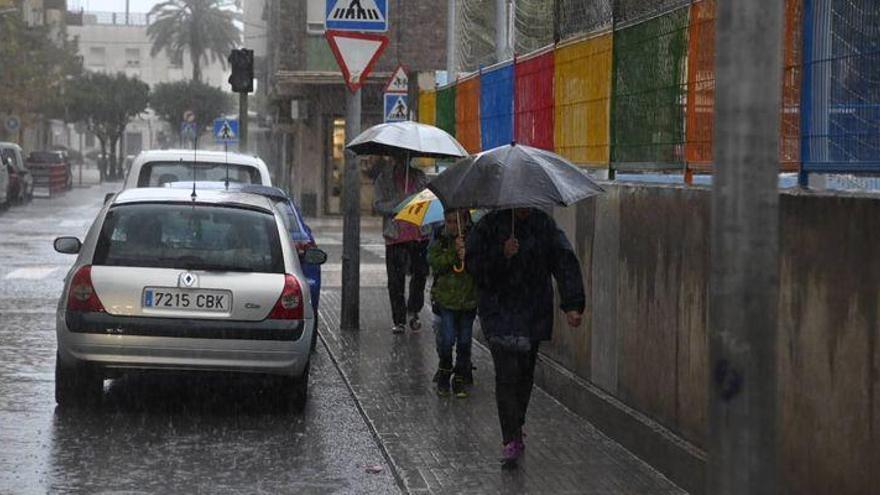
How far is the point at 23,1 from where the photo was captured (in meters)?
71.9

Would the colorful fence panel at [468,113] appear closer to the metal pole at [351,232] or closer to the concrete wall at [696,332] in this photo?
the metal pole at [351,232]

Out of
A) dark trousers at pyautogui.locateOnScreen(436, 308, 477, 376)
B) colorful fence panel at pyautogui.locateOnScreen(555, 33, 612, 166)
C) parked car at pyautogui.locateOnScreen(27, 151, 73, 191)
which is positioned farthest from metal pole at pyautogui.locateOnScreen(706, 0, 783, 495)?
parked car at pyautogui.locateOnScreen(27, 151, 73, 191)

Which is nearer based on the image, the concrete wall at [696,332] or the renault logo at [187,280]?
the concrete wall at [696,332]

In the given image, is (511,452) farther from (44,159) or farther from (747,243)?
(44,159)

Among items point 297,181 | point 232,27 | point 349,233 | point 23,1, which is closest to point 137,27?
point 232,27

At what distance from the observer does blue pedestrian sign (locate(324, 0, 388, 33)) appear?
1473 cm

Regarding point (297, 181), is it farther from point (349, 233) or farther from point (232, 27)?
point (232, 27)

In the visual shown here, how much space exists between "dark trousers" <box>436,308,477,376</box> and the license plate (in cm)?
167

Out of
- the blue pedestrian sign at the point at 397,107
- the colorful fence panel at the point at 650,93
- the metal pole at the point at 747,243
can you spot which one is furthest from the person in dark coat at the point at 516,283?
the blue pedestrian sign at the point at 397,107

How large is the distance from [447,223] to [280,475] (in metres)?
2.48

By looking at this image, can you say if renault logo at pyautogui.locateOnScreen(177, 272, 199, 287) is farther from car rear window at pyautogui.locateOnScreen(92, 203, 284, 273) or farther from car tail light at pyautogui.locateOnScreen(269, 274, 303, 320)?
car tail light at pyautogui.locateOnScreen(269, 274, 303, 320)

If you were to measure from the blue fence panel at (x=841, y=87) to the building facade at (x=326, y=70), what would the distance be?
34.0m

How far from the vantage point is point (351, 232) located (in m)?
14.8

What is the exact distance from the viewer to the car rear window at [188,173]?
15125mm
